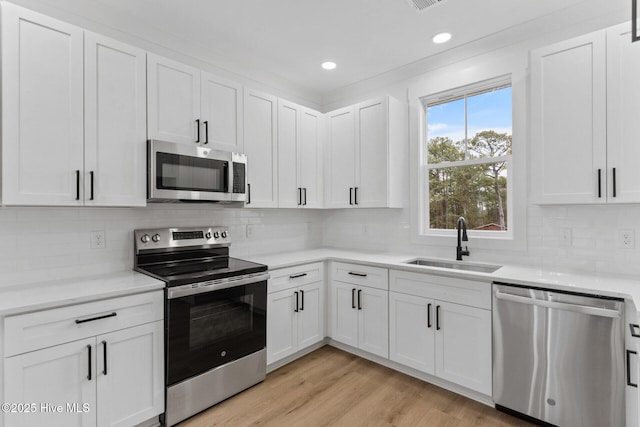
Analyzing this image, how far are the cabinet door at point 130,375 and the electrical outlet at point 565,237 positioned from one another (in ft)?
9.57

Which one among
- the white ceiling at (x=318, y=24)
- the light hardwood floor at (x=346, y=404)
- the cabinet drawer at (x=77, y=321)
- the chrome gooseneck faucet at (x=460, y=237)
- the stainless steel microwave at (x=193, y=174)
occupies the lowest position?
the light hardwood floor at (x=346, y=404)

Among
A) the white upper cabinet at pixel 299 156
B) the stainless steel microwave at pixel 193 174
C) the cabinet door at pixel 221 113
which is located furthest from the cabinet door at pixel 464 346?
the cabinet door at pixel 221 113

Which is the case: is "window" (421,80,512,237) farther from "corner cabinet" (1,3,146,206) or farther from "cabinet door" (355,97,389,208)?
"corner cabinet" (1,3,146,206)

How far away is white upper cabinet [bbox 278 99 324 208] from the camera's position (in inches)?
127

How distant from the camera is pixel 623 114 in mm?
2004

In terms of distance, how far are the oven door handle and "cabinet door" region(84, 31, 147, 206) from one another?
0.68 meters

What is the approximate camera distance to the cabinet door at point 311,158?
3434mm

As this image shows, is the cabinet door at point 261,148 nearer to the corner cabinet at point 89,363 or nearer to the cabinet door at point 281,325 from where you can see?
the cabinet door at point 281,325

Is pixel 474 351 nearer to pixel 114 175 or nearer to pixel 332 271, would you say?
pixel 332 271

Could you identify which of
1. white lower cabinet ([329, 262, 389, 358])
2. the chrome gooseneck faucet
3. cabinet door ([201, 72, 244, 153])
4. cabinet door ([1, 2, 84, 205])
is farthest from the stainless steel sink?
cabinet door ([1, 2, 84, 205])

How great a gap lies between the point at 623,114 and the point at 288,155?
101 inches

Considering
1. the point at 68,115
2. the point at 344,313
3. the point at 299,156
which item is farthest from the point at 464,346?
the point at 68,115

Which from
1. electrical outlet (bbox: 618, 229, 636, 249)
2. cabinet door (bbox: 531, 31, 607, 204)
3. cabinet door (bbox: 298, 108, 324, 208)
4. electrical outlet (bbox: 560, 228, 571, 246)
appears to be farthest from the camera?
cabinet door (bbox: 298, 108, 324, 208)

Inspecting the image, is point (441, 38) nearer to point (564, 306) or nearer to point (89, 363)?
point (564, 306)
